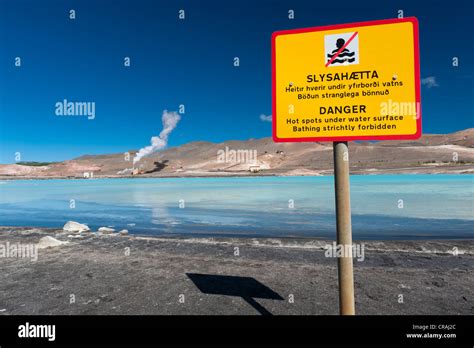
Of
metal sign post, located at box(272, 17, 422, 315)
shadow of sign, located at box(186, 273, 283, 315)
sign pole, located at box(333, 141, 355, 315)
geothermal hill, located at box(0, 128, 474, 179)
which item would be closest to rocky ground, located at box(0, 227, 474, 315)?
shadow of sign, located at box(186, 273, 283, 315)

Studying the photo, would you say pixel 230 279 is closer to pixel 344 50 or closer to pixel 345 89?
pixel 345 89

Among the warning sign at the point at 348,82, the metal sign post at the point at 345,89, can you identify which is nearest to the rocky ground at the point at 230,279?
the metal sign post at the point at 345,89

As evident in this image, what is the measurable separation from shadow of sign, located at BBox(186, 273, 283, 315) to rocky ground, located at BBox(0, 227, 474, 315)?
2 cm

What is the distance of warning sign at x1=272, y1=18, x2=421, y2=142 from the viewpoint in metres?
2.83

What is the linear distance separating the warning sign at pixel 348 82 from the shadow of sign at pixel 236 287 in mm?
2756

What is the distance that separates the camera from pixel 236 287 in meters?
5.05

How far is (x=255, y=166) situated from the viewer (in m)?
109

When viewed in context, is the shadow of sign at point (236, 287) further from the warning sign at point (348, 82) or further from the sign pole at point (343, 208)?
the warning sign at point (348, 82)

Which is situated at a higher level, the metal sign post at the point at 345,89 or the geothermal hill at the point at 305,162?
the geothermal hill at the point at 305,162

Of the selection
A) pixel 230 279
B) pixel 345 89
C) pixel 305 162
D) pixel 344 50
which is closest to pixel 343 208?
pixel 345 89

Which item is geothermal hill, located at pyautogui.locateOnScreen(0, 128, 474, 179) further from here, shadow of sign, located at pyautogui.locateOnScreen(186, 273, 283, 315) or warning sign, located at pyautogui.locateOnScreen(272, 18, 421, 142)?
warning sign, located at pyautogui.locateOnScreen(272, 18, 421, 142)

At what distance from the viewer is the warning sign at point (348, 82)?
9.30 ft

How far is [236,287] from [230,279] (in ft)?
1.40
